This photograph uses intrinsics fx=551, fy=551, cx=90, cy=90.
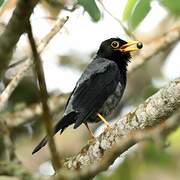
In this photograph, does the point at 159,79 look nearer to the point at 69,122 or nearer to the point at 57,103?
Answer: the point at 57,103

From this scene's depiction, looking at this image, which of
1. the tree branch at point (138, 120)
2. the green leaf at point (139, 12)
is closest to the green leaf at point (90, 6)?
the green leaf at point (139, 12)

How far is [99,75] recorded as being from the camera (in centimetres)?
584

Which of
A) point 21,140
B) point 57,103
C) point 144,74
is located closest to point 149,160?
point 57,103

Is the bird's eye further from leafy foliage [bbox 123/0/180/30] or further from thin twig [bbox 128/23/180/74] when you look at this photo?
leafy foliage [bbox 123/0/180/30]

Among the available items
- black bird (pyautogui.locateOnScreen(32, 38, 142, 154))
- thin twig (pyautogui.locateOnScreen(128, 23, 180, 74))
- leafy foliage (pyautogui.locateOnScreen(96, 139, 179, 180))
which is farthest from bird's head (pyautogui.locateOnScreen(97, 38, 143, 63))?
leafy foliage (pyautogui.locateOnScreen(96, 139, 179, 180))

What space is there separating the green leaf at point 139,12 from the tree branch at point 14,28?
1566mm

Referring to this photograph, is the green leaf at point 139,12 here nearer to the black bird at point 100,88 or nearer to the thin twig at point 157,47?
the black bird at point 100,88

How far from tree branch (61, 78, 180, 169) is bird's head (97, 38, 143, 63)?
2142mm

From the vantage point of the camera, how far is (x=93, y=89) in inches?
221

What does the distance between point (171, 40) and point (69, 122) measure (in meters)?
2.30

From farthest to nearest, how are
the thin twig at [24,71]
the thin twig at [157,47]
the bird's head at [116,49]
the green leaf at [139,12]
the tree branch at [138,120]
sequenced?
the thin twig at [157,47]
the bird's head at [116,49]
the thin twig at [24,71]
the green leaf at [139,12]
the tree branch at [138,120]

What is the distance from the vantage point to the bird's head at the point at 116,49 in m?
6.34

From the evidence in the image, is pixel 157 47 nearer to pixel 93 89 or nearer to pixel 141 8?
pixel 93 89

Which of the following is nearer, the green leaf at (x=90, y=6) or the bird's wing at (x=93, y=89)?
the green leaf at (x=90, y=6)
